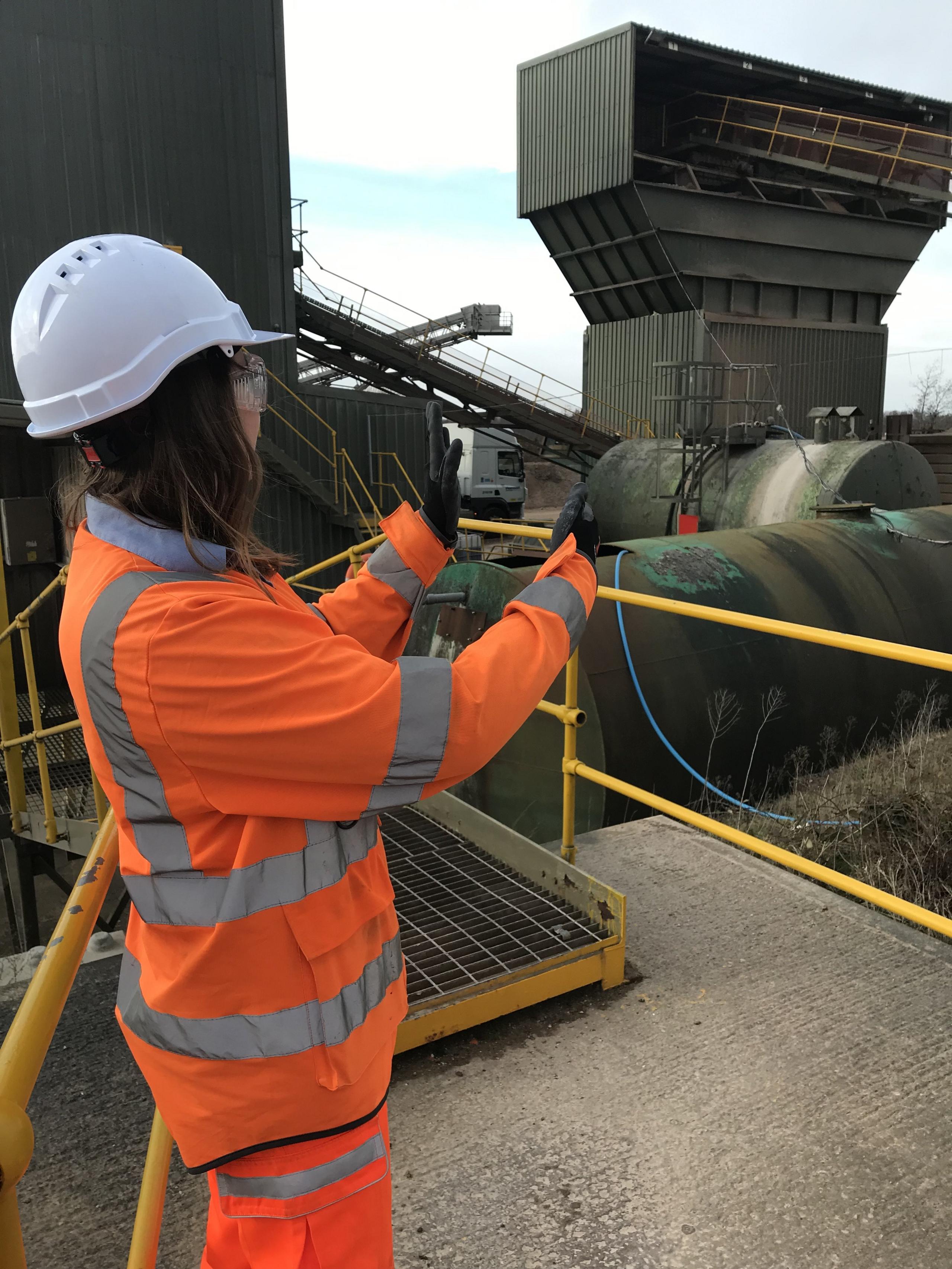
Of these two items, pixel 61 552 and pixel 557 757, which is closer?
pixel 557 757

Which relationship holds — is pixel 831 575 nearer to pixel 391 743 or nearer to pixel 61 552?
pixel 391 743

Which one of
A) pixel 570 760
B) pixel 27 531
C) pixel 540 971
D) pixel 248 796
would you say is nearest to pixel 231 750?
pixel 248 796

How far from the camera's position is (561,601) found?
5.31ft

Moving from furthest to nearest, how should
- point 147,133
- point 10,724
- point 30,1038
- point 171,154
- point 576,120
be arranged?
point 576,120 < point 171,154 < point 147,133 < point 10,724 < point 30,1038

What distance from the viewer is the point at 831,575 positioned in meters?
6.60

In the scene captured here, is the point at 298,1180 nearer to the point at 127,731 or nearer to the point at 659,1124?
the point at 127,731

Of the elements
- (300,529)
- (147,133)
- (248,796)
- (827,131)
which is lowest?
(300,529)

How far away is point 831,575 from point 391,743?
19.5 feet

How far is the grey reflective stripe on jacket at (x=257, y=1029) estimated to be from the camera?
1327 millimetres

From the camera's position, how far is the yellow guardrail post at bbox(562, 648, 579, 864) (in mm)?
3275

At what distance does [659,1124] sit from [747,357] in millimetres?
24745

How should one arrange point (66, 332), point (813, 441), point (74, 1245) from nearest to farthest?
point (66, 332)
point (74, 1245)
point (813, 441)

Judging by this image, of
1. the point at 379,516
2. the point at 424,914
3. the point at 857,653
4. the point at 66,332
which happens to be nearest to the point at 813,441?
the point at 379,516

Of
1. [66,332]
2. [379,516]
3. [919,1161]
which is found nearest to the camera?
[66,332]
